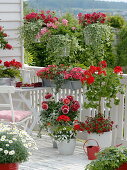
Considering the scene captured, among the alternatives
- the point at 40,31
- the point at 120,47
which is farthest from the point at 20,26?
the point at 120,47

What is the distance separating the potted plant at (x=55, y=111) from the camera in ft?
17.4

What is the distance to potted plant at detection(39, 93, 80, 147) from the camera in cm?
532

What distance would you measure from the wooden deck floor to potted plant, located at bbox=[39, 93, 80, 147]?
279mm

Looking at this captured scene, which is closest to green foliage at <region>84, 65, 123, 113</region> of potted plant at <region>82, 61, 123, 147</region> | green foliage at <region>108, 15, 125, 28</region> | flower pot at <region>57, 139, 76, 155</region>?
potted plant at <region>82, 61, 123, 147</region>

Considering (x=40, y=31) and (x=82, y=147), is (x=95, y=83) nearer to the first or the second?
(x=82, y=147)

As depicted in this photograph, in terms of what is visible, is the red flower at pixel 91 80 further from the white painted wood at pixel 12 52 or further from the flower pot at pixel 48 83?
the white painted wood at pixel 12 52

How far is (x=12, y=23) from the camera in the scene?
6434 millimetres

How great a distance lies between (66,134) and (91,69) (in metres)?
0.79

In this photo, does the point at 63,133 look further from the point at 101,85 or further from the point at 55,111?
the point at 101,85

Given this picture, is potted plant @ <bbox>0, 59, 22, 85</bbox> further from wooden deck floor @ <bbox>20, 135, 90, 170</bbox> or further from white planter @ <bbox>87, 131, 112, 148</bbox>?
white planter @ <bbox>87, 131, 112, 148</bbox>

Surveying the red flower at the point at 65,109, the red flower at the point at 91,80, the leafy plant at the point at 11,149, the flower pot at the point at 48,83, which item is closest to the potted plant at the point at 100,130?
the red flower at the point at 65,109

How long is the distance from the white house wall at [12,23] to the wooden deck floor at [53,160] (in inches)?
57.1

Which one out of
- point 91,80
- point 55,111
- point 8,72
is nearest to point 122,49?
point 8,72

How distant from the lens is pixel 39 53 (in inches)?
516
